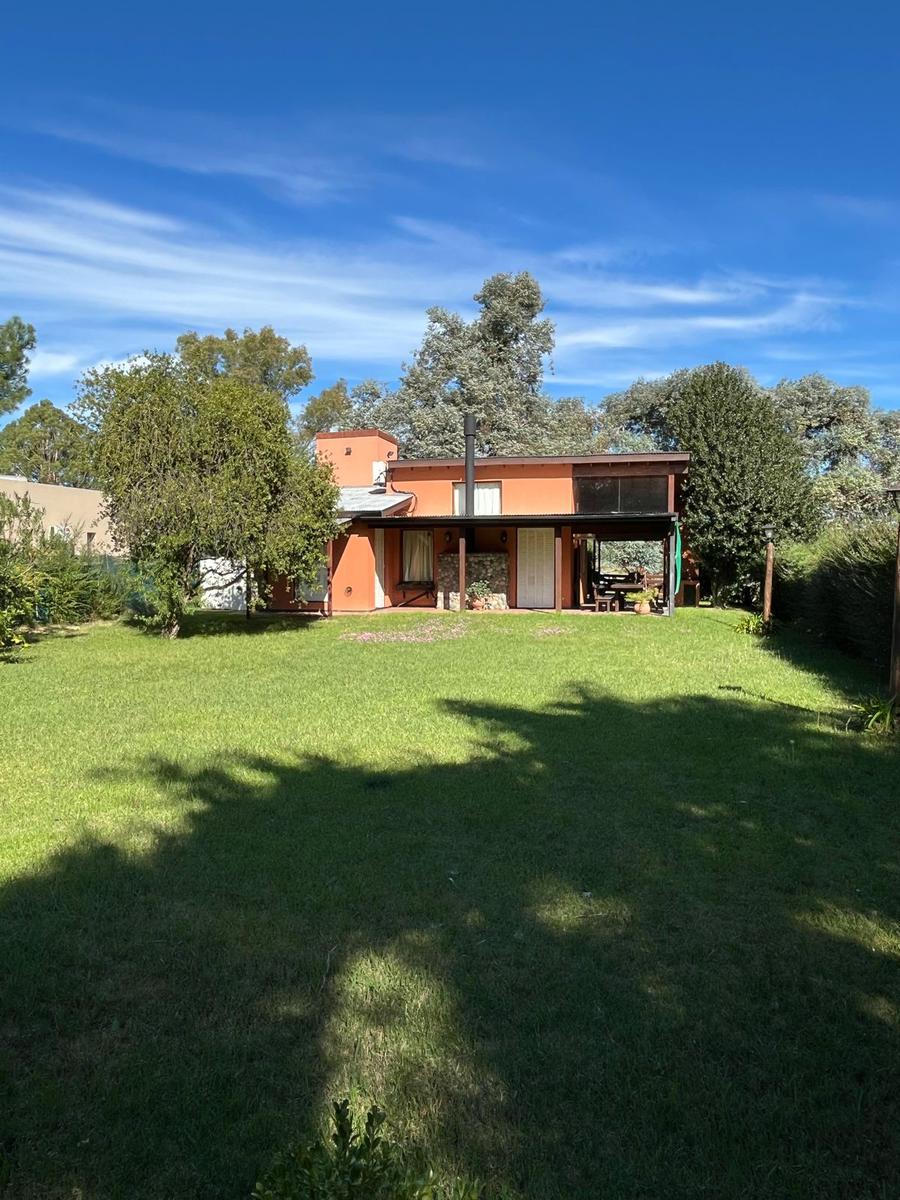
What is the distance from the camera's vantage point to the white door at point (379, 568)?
22.5 metres

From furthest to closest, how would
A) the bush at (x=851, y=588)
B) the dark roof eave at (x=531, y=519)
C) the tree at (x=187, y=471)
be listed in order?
the dark roof eave at (x=531, y=519)
the tree at (x=187, y=471)
the bush at (x=851, y=588)

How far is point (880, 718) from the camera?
761cm

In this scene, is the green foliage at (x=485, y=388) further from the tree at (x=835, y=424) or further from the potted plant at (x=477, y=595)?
the potted plant at (x=477, y=595)

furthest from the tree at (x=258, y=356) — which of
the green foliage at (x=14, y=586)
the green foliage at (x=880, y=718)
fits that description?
the green foliage at (x=880, y=718)

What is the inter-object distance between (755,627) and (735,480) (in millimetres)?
7819

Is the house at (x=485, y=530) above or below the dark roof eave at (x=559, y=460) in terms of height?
below

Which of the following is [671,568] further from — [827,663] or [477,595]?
[827,663]

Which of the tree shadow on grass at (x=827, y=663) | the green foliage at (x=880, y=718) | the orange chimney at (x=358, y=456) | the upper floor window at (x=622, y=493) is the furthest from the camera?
the orange chimney at (x=358, y=456)

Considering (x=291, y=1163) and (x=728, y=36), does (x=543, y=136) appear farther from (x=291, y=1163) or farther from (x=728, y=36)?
(x=291, y=1163)

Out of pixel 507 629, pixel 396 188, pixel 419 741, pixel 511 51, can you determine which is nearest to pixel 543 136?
pixel 511 51

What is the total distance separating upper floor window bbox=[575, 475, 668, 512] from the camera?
2200 cm

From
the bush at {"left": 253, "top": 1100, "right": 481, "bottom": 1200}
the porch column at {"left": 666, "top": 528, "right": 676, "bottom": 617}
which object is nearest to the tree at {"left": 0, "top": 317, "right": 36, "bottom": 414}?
the porch column at {"left": 666, "top": 528, "right": 676, "bottom": 617}

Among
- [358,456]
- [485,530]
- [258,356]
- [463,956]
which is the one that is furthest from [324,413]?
[463,956]

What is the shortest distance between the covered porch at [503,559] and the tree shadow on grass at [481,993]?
51.9 ft
